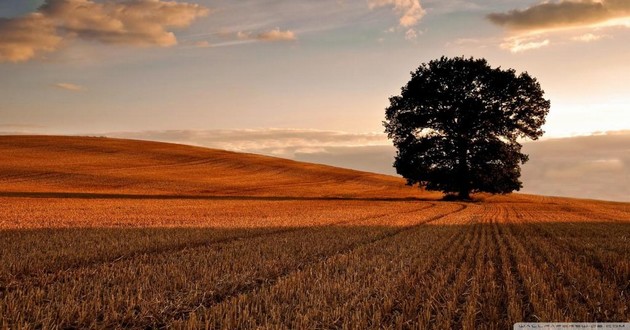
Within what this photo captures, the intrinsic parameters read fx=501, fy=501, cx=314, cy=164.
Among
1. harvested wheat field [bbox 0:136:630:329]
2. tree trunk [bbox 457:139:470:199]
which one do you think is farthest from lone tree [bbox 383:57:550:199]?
harvested wheat field [bbox 0:136:630:329]

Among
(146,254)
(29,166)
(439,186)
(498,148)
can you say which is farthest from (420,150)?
(29,166)

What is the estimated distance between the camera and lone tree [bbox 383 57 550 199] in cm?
4544

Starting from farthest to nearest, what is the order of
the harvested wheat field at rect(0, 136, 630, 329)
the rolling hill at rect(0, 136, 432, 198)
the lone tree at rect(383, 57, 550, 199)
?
the rolling hill at rect(0, 136, 432, 198) < the lone tree at rect(383, 57, 550, 199) < the harvested wheat field at rect(0, 136, 630, 329)

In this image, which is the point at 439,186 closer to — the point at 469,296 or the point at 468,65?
the point at 468,65

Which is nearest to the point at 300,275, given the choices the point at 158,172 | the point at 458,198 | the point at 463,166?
the point at 463,166

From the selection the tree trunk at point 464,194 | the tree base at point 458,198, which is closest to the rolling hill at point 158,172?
the tree base at point 458,198

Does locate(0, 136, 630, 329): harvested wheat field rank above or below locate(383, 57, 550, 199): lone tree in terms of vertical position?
below

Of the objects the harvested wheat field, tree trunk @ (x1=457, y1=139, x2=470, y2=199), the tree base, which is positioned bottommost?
the tree base

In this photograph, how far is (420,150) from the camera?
152 ft

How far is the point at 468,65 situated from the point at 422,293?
43.0 meters

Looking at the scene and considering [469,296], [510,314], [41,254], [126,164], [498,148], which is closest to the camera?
[510,314]

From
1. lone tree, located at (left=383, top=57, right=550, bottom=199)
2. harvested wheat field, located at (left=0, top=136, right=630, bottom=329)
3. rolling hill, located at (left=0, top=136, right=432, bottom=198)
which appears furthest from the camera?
rolling hill, located at (left=0, top=136, right=432, bottom=198)

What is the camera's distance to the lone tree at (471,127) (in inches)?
1789

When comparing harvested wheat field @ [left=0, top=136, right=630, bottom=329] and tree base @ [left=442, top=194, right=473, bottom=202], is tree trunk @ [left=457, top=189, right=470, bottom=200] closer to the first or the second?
tree base @ [left=442, top=194, right=473, bottom=202]
